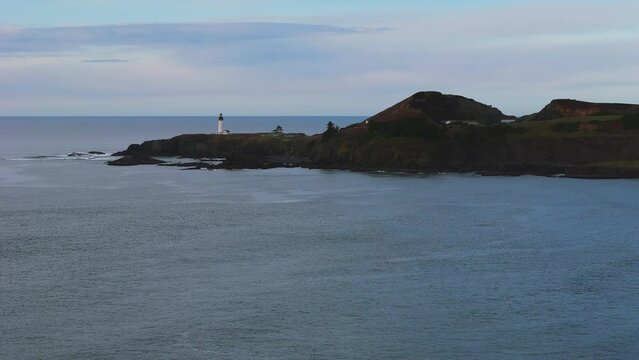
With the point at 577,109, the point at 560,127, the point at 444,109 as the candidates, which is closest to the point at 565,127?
the point at 560,127

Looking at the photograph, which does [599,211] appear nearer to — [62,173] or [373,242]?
[373,242]


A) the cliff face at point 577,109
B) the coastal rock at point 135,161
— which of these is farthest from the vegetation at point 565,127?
the coastal rock at point 135,161

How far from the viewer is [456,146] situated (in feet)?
402

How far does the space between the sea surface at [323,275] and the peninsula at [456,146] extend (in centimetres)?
2245

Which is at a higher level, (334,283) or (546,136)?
(546,136)

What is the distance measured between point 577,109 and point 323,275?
10568cm

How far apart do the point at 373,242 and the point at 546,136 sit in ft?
212

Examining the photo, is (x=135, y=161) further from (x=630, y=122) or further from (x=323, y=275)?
(x=323, y=275)

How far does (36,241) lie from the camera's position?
62.2m

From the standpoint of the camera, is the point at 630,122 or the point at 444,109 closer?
the point at 630,122

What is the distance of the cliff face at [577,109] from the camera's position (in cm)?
14115

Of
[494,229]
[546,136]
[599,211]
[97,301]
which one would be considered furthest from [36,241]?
[546,136]

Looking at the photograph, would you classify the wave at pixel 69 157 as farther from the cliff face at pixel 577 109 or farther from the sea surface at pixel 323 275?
the cliff face at pixel 577 109

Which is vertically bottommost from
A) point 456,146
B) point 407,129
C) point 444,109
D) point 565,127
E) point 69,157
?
point 69,157
